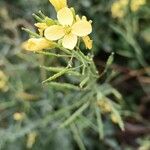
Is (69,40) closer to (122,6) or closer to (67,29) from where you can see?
(67,29)

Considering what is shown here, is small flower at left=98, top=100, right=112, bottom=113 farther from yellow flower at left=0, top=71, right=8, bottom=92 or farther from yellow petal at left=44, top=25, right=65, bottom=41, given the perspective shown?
yellow petal at left=44, top=25, right=65, bottom=41

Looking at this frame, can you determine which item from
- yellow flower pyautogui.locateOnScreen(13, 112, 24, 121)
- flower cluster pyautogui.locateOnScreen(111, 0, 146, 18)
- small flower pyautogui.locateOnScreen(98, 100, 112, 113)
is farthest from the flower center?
flower cluster pyautogui.locateOnScreen(111, 0, 146, 18)

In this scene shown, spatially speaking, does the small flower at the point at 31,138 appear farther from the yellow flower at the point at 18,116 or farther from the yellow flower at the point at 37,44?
the yellow flower at the point at 37,44

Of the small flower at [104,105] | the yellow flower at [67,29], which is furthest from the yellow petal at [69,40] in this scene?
the small flower at [104,105]

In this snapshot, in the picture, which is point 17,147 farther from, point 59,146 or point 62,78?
point 62,78

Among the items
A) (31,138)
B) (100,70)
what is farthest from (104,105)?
(100,70)

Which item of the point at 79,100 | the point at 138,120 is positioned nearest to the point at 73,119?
the point at 79,100

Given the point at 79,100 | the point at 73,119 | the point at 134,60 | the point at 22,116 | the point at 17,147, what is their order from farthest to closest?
the point at 134,60 → the point at 17,147 → the point at 22,116 → the point at 79,100 → the point at 73,119
